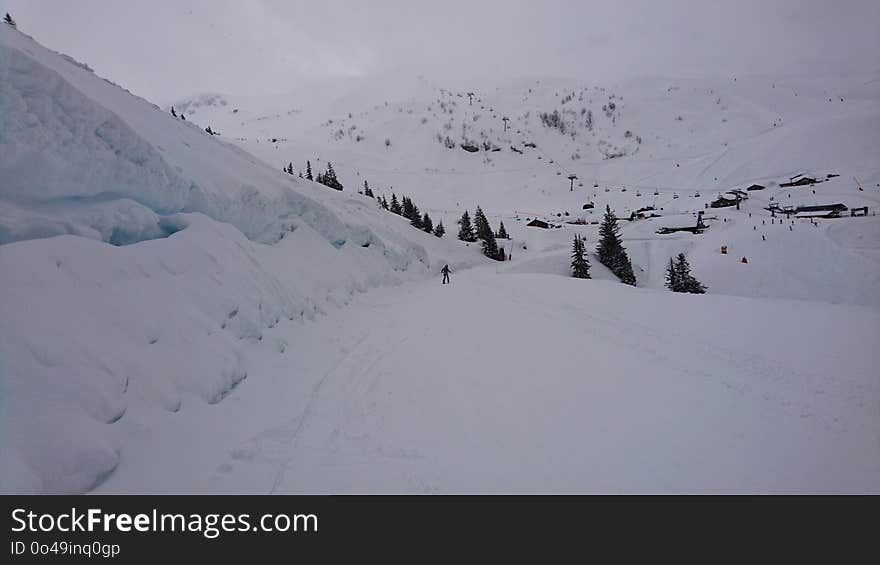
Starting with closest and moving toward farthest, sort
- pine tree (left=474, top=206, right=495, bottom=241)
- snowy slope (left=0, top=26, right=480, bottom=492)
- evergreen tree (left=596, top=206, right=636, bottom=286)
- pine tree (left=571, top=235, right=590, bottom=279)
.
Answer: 1. snowy slope (left=0, top=26, right=480, bottom=492)
2. pine tree (left=571, top=235, right=590, bottom=279)
3. evergreen tree (left=596, top=206, right=636, bottom=286)
4. pine tree (left=474, top=206, right=495, bottom=241)

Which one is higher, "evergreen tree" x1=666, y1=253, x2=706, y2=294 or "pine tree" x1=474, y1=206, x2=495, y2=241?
"pine tree" x1=474, y1=206, x2=495, y2=241

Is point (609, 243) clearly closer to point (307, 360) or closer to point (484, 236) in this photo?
point (484, 236)

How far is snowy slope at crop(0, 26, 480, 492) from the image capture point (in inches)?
148

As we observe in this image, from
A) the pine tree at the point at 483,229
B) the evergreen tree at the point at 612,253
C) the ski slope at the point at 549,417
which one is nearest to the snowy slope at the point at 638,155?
the evergreen tree at the point at 612,253

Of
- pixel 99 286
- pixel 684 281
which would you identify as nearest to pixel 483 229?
pixel 684 281

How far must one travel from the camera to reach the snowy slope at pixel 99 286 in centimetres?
375

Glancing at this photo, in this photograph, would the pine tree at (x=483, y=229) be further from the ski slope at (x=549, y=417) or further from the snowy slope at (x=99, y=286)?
the ski slope at (x=549, y=417)

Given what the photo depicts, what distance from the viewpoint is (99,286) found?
210 inches

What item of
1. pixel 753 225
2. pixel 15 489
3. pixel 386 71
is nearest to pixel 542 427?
pixel 15 489

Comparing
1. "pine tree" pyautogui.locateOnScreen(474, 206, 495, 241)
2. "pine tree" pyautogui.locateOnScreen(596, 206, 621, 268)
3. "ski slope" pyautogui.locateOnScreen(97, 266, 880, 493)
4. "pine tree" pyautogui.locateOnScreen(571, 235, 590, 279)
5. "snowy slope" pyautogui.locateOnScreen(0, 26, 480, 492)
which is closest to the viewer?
"snowy slope" pyautogui.locateOnScreen(0, 26, 480, 492)

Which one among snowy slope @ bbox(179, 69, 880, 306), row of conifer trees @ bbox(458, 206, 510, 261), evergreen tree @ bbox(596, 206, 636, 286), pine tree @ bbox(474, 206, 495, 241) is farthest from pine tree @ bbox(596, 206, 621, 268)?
pine tree @ bbox(474, 206, 495, 241)

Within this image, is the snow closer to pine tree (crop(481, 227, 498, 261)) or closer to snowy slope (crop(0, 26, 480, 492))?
snowy slope (crop(0, 26, 480, 492))

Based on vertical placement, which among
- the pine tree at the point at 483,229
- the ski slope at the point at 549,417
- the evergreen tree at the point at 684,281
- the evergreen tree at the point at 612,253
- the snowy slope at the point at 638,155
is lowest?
the ski slope at the point at 549,417
